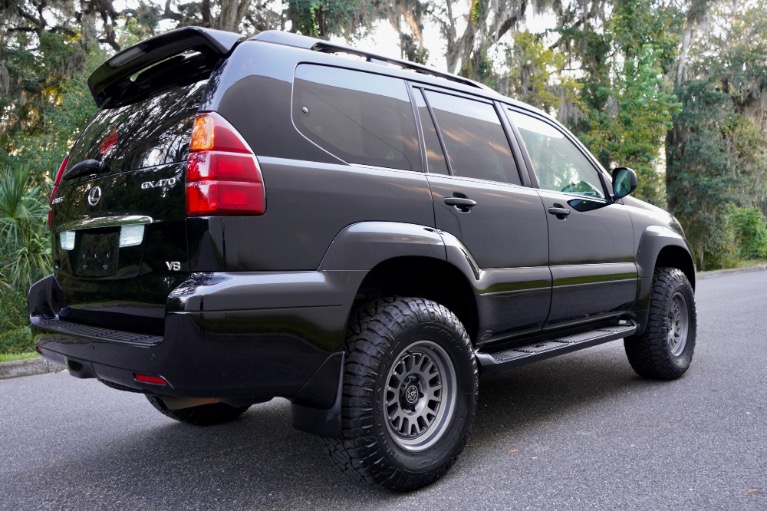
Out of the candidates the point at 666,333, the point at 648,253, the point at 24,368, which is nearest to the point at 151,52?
the point at 648,253

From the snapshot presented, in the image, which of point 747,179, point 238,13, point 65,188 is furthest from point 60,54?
point 747,179

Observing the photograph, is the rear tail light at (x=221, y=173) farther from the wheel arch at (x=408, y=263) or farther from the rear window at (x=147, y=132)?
the wheel arch at (x=408, y=263)

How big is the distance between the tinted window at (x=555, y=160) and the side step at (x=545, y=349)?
93 cm

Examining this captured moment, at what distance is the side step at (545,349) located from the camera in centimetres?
337

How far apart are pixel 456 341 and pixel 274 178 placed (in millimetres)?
1165

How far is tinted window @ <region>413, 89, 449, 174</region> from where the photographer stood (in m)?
3.33

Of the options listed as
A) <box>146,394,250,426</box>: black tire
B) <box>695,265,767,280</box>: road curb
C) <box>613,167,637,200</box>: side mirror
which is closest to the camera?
<box>146,394,250,426</box>: black tire

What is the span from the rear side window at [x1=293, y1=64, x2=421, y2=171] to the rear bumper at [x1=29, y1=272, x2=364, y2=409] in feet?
2.07

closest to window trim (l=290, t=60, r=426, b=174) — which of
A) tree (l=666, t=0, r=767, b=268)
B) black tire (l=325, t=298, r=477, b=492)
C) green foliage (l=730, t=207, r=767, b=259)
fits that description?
black tire (l=325, t=298, r=477, b=492)

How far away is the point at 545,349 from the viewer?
372 centimetres

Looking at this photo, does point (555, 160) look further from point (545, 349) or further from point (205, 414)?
point (205, 414)

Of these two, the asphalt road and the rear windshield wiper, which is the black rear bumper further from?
the rear windshield wiper

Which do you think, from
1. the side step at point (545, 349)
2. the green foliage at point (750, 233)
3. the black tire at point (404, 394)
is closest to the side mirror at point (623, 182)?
the side step at point (545, 349)

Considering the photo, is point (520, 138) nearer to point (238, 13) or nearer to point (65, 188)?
point (65, 188)
